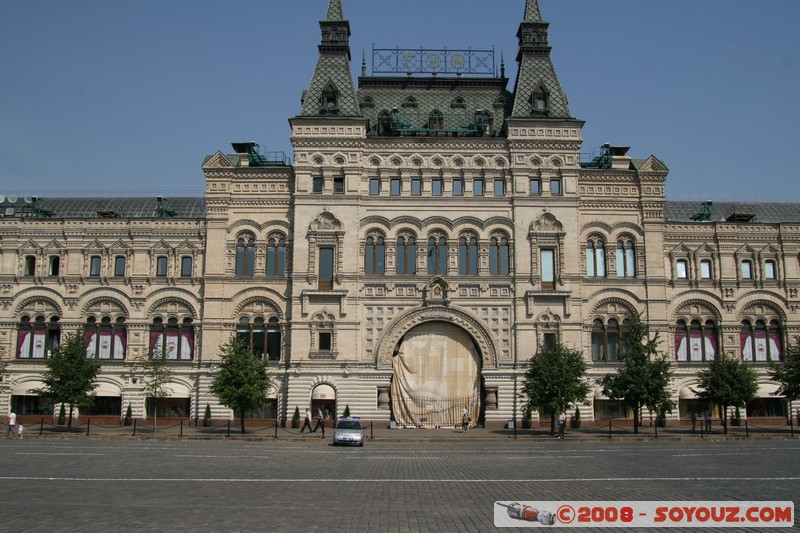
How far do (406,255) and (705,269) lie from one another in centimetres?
2231

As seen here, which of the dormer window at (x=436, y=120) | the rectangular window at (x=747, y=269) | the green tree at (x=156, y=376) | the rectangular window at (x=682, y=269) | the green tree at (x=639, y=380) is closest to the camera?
the green tree at (x=639, y=380)

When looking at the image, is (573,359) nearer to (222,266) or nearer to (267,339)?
(267,339)

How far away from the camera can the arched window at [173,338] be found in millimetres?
56344

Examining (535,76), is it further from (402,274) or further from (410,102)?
(402,274)

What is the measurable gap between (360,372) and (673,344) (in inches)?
895

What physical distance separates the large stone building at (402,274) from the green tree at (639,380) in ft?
15.3

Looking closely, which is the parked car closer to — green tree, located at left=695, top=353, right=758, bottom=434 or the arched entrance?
the arched entrance

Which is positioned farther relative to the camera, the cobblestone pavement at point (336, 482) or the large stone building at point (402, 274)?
the large stone building at point (402, 274)

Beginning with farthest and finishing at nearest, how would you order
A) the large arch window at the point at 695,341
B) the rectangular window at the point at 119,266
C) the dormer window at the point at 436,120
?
the dormer window at the point at 436,120
the rectangular window at the point at 119,266
the large arch window at the point at 695,341

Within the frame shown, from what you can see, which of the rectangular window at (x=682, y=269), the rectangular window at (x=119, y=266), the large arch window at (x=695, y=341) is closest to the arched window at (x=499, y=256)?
the rectangular window at (x=682, y=269)

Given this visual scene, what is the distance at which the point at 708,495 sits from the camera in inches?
812

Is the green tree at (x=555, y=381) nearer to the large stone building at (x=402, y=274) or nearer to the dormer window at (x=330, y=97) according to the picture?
the large stone building at (x=402, y=274)

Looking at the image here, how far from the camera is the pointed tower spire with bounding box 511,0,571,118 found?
5766 cm

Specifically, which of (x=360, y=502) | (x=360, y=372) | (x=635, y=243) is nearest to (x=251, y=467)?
(x=360, y=502)
